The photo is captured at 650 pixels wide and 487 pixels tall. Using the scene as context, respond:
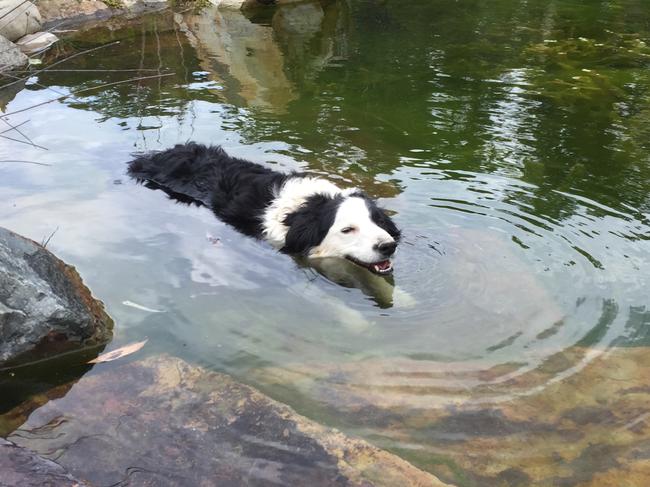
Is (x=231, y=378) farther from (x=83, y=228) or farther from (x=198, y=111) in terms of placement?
(x=198, y=111)

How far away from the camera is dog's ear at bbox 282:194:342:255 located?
5410 mm

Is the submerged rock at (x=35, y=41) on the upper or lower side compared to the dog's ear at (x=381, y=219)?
upper

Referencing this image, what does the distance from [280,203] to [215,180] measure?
0.84m

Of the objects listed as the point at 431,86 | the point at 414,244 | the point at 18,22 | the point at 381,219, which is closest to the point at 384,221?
the point at 381,219

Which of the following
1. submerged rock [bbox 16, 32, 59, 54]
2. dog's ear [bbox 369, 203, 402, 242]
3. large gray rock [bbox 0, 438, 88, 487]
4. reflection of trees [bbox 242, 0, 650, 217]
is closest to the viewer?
large gray rock [bbox 0, 438, 88, 487]

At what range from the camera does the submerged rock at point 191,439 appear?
2.96 meters

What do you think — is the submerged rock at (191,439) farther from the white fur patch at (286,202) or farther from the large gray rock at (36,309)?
the white fur patch at (286,202)

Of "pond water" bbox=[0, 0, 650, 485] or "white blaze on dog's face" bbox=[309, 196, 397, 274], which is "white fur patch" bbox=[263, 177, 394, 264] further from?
"pond water" bbox=[0, 0, 650, 485]

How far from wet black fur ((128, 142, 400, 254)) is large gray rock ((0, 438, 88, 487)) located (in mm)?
3064

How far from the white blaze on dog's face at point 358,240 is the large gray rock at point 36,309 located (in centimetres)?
200

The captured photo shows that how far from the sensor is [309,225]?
5.44 metres

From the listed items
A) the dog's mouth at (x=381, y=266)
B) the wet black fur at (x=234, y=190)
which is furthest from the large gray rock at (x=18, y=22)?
the dog's mouth at (x=381, y=266)

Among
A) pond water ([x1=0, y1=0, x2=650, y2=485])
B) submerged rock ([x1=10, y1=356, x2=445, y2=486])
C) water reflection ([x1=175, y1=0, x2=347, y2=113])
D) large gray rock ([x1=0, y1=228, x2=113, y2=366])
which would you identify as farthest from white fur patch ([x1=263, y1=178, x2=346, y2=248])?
water reflection ([x1=175, y1=0, x2=347, y2=113])

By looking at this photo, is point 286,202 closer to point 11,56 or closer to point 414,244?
point 414,244
